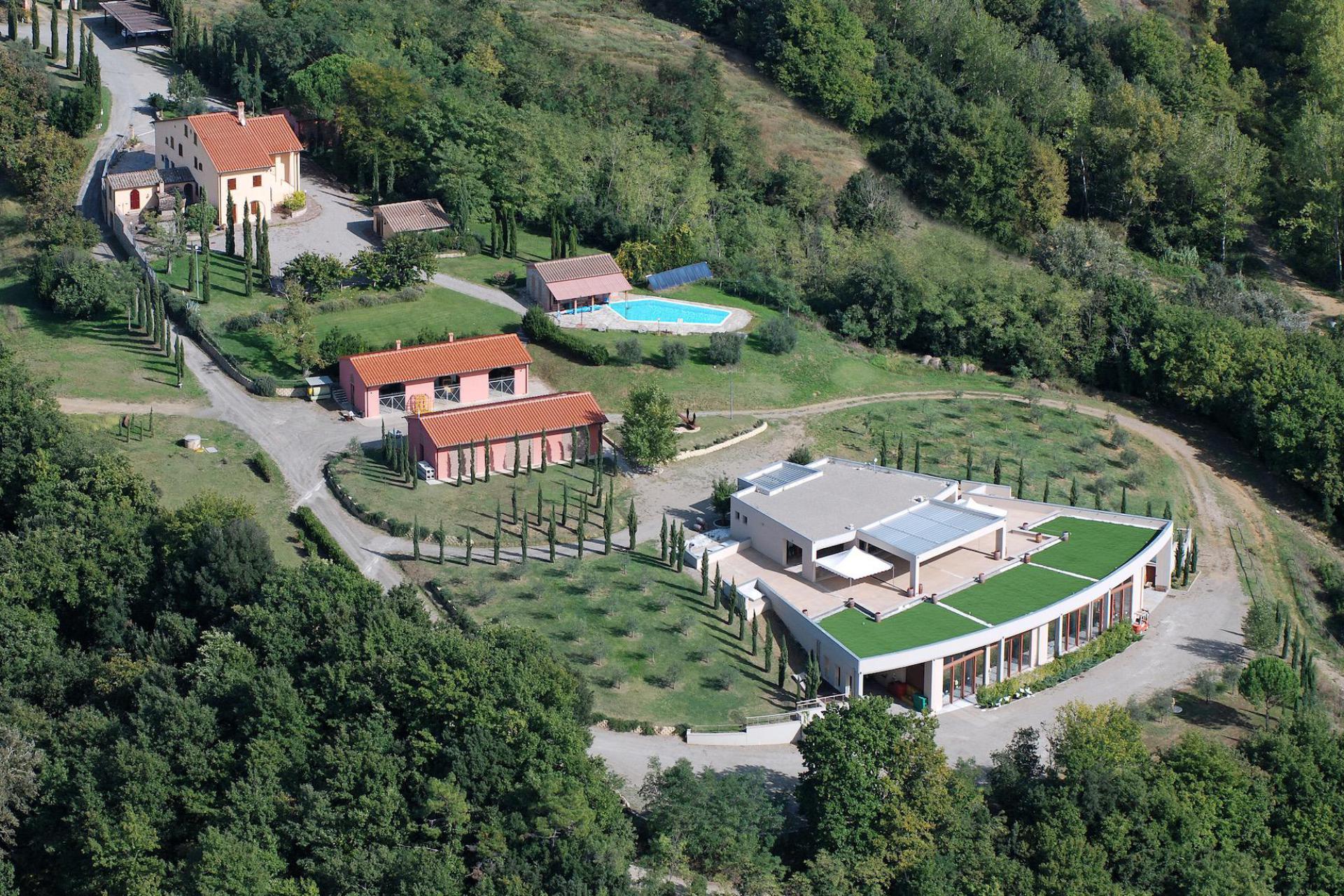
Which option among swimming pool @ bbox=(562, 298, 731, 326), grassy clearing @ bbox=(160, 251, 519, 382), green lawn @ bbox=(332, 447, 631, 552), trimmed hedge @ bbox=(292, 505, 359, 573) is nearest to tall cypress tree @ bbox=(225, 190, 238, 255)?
grassy clearing @ bbox=(160, 251, 519, 382)

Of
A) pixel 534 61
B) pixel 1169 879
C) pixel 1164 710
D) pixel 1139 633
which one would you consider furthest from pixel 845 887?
pixel 534 61

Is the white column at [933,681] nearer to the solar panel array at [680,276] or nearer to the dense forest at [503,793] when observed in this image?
the dense forest at [503,793]

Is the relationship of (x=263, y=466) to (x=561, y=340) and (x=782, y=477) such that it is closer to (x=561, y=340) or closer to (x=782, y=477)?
(x=561, y=340)

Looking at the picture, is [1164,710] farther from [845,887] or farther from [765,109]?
[765,109]

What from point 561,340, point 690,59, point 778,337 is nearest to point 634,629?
point 561,340

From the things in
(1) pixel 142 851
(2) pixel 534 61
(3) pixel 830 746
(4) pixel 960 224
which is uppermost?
(2) pixel 534 61

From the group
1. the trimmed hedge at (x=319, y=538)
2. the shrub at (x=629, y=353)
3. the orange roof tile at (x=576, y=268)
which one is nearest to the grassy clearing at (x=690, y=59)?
the orange roof tile at (x=576, y=268)
